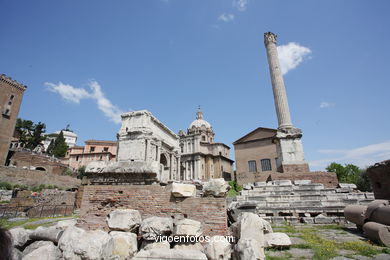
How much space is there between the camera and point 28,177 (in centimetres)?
2659

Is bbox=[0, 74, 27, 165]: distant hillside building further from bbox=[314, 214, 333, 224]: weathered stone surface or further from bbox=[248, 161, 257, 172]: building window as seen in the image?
bbox=[314, 214, 333, 224]: weathered stone surface

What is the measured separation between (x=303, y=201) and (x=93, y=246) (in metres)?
8.24

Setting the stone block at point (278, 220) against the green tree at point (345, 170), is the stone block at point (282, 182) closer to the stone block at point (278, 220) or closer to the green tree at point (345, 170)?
the stone block at point (278, 220)

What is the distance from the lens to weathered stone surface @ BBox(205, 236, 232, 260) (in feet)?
10.9

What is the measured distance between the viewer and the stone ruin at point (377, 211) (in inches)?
178

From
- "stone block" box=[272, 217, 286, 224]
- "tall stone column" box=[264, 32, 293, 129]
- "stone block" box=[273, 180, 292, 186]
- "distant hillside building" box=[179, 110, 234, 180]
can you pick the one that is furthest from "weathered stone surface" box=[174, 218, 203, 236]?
"distant hillside building" box=[179, 110, 234, 180]

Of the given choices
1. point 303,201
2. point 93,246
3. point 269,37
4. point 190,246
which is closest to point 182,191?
point 190,246

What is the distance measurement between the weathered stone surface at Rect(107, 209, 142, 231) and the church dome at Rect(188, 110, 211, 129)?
43.6 meters

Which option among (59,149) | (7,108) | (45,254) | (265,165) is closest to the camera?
(45,254)

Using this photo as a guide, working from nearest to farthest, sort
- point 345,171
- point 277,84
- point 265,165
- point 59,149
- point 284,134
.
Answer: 1. point 284,134
2. point 277,84
3. point 265,165
4. point 345,171
5. point 59,149

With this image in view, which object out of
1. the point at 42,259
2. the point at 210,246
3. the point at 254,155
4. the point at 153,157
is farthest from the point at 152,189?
the point at 254,155

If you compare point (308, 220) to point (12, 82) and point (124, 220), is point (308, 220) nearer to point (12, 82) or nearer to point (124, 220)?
point (124, 220)

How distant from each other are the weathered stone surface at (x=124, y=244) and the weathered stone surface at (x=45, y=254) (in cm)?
83

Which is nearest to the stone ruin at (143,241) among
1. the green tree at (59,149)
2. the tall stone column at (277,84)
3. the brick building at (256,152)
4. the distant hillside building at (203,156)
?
the tall stone column at (277,84)
